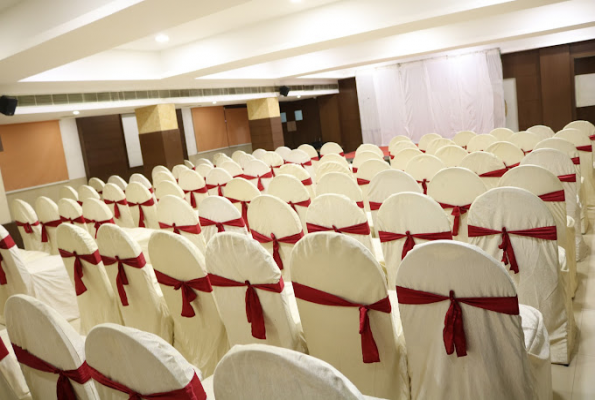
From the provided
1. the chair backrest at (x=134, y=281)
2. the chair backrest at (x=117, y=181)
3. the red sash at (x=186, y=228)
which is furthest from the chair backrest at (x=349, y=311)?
the chair backrest at (x=117, y=181)

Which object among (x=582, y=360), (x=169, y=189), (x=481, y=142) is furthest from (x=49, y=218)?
(x=481, y=142)

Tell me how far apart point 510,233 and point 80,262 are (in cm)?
305

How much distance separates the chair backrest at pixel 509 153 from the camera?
5.52m

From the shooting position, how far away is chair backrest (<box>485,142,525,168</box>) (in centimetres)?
552

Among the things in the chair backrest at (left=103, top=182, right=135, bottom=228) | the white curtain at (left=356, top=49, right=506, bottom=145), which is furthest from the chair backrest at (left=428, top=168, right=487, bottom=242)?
the white curtain at (left=356, top=49, right=506, bottom=145)

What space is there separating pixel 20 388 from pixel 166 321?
994mm

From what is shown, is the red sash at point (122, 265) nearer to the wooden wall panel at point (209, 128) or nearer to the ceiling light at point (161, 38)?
the ceiling light at point (161, 38)

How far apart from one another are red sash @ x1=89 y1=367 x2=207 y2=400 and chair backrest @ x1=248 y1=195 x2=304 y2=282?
7.16ft

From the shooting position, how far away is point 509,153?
5578 millimetres

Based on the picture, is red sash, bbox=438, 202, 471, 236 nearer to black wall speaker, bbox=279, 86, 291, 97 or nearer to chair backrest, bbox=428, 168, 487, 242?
chair backrest, bbox=428, 168, 487, 242

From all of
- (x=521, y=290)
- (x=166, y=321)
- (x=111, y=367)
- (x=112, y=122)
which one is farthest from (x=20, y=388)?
(x=112, y=122)

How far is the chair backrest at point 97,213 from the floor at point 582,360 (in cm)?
458

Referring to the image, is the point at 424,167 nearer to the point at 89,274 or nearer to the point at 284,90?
the point at 89,274

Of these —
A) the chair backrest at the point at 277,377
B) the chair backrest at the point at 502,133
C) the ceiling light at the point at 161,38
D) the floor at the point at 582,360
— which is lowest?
the floor at the point at 582,360
